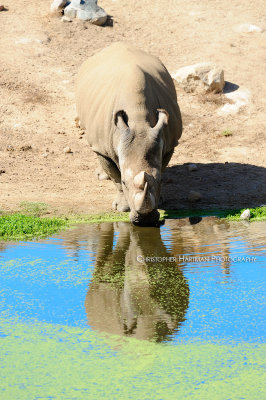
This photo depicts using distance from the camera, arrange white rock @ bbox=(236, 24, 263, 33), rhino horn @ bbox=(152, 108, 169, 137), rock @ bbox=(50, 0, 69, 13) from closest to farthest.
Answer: rhino horn @ bbox=(152, 108, 169, 137) → rock @ bbox=(50, 0, 69, 13) → white rock @ bbox=(236, 24, 263, 33)

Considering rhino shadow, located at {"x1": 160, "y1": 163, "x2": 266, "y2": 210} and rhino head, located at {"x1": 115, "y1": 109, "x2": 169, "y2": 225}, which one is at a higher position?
rhino head, located at {"x1": 115, "y1": 109, "x2": 169, "y2": 225}

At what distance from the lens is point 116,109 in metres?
10.4

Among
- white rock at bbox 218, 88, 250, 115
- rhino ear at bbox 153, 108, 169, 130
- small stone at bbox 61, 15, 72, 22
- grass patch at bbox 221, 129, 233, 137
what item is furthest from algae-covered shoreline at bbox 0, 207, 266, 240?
small stone at bbox 61, 15, 72, 22

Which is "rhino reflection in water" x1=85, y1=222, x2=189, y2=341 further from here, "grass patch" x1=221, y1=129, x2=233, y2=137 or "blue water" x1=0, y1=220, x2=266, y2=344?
"grass patch" x1=221, y1=129, x2=233, y2=137

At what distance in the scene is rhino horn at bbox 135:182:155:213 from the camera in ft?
29.6

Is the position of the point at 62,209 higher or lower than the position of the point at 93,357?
lower

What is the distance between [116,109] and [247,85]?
674 cm

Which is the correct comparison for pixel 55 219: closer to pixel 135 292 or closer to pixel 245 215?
pixel 245 215

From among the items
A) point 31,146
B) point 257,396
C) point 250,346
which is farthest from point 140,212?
point 31,146

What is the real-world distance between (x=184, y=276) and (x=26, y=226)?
2948mm

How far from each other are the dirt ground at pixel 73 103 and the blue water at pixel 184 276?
1.90 metres

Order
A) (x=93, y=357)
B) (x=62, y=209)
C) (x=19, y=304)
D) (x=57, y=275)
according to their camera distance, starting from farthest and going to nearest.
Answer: (x=62, y=209) < (x=57, y=275) < (x=19, y=304) < (x=93, y=357)

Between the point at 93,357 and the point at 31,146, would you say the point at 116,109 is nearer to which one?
the point at 31,146

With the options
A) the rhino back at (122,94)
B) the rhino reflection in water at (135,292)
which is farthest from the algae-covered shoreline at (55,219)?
the rhino reflection in water at (135,292)
